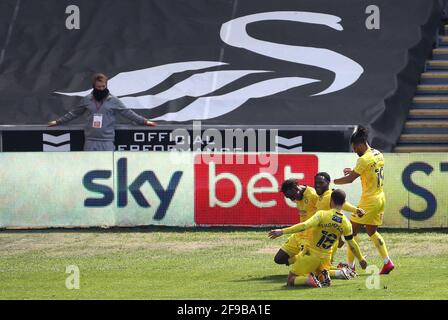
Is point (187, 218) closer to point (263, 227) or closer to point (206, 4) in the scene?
point (263, 227)

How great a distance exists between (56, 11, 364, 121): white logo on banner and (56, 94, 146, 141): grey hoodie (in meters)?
2.63

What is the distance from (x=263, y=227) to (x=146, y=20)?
299 inches

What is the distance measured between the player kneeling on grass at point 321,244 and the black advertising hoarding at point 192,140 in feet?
27.4

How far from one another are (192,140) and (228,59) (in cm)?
280

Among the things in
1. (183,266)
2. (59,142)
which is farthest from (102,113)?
(183,266)

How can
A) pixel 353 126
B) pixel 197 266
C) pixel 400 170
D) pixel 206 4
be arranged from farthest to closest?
pixel 206 4, pixel 353 126, pixel 400 170, pixel 197 266

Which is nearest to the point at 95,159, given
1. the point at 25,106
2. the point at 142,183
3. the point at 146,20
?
the point at 142,183

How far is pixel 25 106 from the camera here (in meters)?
25.1

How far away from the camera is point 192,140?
2350 cm

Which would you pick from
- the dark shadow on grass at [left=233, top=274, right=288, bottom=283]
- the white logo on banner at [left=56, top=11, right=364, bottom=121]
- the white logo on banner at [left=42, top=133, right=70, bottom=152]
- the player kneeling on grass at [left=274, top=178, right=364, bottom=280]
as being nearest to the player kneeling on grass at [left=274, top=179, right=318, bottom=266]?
the player kneeling on grass at [left=274, top=178, right=364, bottom=280]

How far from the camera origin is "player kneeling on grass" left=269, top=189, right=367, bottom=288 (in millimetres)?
14266

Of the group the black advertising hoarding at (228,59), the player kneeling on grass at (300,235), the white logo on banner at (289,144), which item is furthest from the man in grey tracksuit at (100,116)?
the player kneeling on grass at (300,235)

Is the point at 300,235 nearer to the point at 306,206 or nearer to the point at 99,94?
the point at 306,206

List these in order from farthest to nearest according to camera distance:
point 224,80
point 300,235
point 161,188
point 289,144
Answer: point 224,80 < point 289,144 < point 161,188 < point 300,235
